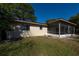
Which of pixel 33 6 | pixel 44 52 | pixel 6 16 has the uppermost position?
pixel 33 6

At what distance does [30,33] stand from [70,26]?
386 cm

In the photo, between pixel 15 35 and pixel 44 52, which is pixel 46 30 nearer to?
pixel 15 35

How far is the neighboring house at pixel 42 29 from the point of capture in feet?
38.4

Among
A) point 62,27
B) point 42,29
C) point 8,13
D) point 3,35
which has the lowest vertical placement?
point 3,35

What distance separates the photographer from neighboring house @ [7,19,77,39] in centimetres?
1170

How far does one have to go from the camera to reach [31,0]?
26.7ft

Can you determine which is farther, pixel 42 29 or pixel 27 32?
pixel 42 29

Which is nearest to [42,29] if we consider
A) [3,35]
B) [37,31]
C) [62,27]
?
[37,31]

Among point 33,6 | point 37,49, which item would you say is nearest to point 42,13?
point 33,6

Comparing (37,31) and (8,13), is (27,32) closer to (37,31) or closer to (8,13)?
(37,31)

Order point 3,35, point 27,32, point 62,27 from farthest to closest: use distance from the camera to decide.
→ point 62,27, point 27,32, point 3,35

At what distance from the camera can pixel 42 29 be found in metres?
14.6

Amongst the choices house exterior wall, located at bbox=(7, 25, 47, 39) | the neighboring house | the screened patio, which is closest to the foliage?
the neighboring house

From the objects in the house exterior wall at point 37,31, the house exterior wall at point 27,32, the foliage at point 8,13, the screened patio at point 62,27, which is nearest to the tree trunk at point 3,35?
the house exterior wall at point 27,32
